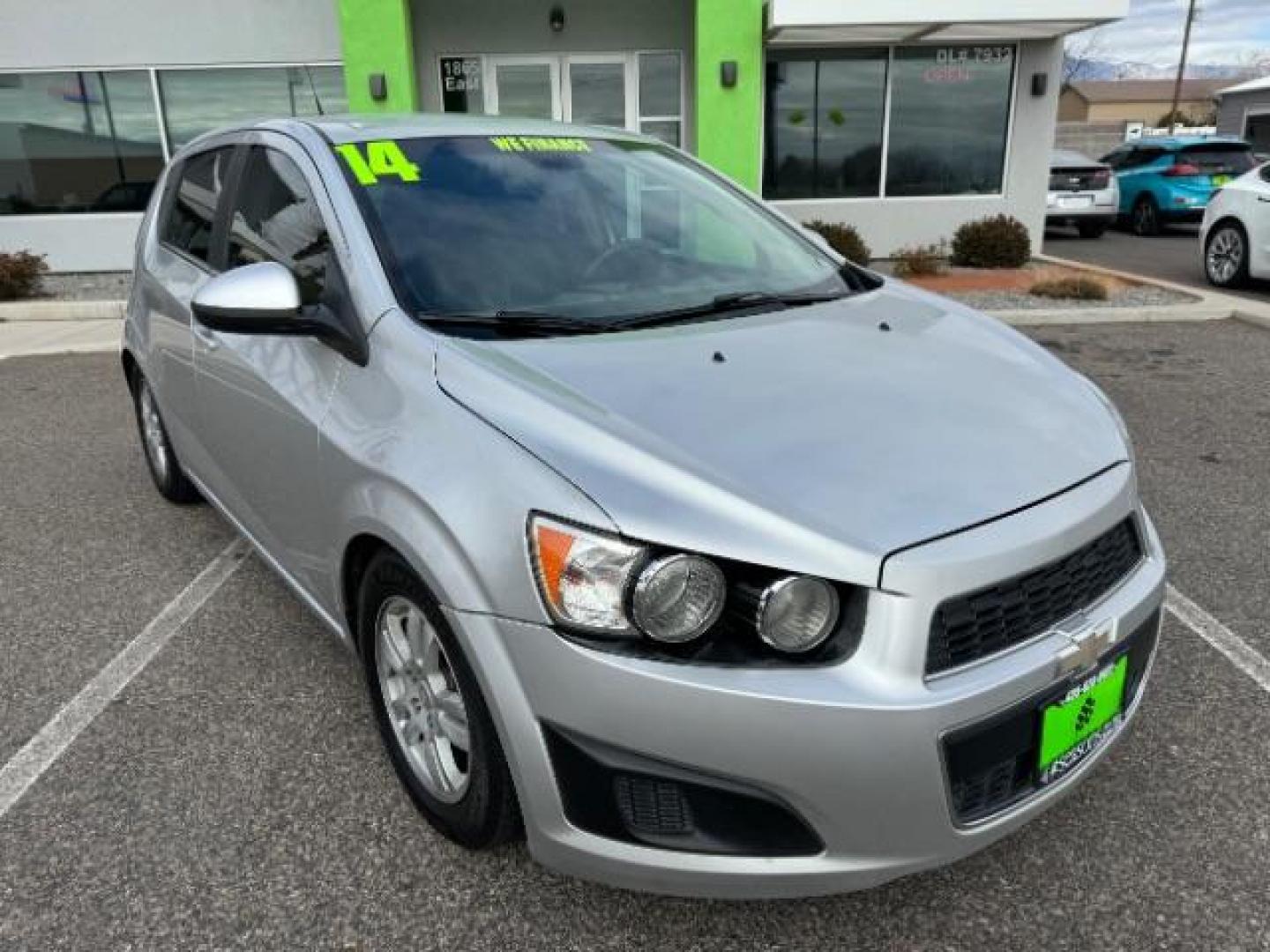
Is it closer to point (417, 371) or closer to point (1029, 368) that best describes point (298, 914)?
point (417, 371)

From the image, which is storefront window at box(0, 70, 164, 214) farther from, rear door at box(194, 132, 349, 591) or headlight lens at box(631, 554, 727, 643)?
headlight lens at box(631, 554, 727, 643)

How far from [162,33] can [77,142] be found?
184 cm

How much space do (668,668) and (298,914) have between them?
42.8 inches

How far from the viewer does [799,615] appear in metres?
1.71

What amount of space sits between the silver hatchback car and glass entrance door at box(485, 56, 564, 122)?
999 centimetres

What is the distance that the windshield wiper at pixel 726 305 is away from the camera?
253 cm

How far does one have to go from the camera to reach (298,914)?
2.10 meters

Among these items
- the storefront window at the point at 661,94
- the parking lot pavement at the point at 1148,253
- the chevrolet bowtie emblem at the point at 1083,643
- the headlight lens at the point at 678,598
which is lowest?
the parking lot pavement at the point at 1148,253

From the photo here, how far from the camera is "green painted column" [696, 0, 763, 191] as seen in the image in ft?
36.1

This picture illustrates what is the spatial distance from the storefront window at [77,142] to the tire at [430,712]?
12336mm

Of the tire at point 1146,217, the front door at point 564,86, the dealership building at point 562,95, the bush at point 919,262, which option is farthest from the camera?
the tire at point 1146,217

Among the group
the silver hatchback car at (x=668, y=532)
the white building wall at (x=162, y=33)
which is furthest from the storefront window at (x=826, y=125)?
the silver hatchback car at (x=668, y=532)

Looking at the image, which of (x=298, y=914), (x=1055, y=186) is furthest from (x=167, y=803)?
(x=1055, y=186)

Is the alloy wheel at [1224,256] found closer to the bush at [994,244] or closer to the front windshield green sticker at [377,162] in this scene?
the bush at [994,244]
